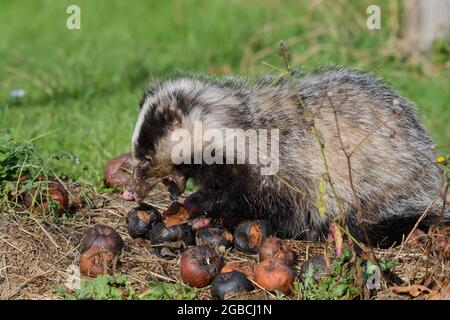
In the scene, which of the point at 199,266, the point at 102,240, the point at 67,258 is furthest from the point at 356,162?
the point at 67,258

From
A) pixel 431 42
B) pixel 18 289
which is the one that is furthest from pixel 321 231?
pixel 431 42

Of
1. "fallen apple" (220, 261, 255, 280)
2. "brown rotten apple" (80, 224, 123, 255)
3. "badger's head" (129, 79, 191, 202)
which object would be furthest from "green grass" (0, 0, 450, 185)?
"fallen apple" (220, 261, 255, 280)

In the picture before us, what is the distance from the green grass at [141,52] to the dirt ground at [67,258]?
6.47 ft

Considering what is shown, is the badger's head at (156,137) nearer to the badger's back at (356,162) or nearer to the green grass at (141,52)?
the badger's back at (356,162)

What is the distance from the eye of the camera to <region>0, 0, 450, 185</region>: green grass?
7871mm

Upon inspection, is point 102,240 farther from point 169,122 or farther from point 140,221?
point 169,122

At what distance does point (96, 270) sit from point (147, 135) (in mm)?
934

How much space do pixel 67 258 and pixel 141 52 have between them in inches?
217

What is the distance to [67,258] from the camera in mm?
4766

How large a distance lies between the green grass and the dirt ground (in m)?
1.97

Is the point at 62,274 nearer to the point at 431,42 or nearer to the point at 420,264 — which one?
the point at 420,264

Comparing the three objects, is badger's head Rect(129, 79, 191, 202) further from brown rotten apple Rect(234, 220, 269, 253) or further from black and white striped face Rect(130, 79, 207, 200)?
brown rotten apple Rect(234, 220, 269, 253)

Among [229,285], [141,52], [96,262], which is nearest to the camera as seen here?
[229,285]

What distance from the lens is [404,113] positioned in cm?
527
